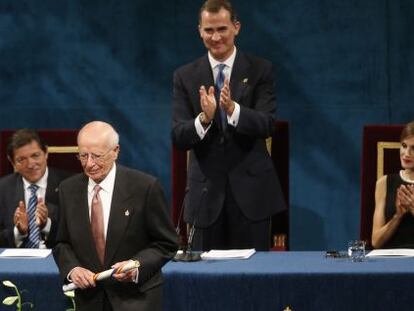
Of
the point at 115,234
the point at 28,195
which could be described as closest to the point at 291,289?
the point at 115,234

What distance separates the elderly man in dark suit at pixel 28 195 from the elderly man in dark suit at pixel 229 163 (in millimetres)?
737

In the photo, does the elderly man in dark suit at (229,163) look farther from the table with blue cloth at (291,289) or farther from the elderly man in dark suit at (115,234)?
the elderly man in dark suit at (115,234)

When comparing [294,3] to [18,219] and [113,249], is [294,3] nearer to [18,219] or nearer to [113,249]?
[18,219]

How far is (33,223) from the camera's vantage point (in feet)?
Result: 16.8

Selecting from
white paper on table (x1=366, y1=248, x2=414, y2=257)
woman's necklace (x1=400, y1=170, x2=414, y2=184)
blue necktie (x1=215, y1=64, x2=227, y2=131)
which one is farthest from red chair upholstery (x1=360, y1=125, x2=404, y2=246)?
blue necktie (x1=215, y1=64, x2=227, y2=131)

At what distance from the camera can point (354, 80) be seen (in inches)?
239

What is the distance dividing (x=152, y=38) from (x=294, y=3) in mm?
829

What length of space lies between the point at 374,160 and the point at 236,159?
0.91 metres

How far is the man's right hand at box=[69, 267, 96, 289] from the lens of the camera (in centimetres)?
347

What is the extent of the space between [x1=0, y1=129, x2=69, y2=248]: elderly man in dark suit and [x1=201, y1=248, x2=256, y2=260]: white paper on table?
928 millimetres

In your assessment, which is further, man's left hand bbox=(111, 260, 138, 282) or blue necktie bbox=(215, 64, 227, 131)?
blue necktie bbox=(215, 64, 227, 131)

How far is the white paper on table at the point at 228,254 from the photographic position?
4340 mm

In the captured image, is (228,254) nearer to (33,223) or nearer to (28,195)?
(33,223)

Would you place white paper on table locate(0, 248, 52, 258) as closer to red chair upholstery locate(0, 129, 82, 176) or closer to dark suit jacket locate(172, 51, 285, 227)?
dark suit jacket locate(172, 51, 285, 227)
